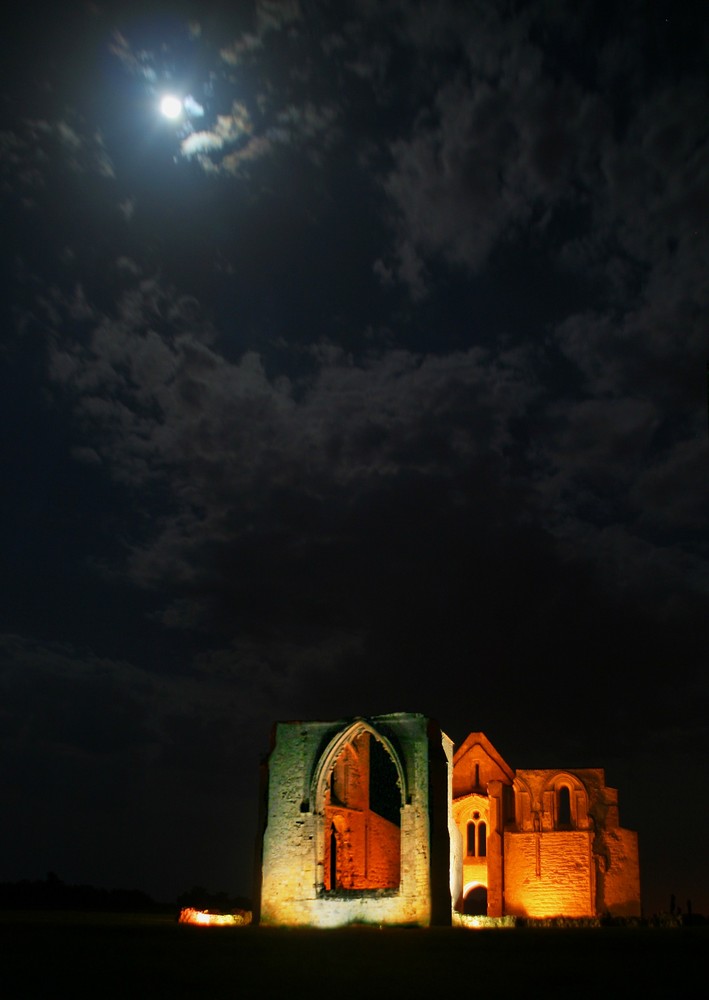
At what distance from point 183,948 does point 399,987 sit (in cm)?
670

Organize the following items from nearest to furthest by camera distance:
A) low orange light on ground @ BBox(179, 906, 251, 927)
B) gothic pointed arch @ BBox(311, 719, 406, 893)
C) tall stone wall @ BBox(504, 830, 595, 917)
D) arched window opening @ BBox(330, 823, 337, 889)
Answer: low orange light on ground @ BBox(179, 906, 251, 927) → gothic pointed arch @ BBox(311, 719, 406, 893) → arched window opening @ BBox(330, 823, 337, 889) → tall stone wall @ BBox(504, 830, 595, 917)

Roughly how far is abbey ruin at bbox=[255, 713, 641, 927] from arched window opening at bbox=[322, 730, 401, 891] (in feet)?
0.16

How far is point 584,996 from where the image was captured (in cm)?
1302

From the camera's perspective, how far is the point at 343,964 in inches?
643

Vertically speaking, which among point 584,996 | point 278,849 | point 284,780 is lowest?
point 584,996

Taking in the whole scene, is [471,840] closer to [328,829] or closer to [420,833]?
[328,829]

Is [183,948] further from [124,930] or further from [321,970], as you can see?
[124,930]

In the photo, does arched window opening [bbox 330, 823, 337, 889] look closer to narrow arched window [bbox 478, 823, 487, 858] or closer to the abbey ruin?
the abbey ruin

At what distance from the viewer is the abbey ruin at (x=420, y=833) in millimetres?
28891

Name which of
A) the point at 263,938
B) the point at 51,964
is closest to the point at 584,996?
the point at 51,964

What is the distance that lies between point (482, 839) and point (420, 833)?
16.0m

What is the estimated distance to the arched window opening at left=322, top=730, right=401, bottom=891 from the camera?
3366 centimetres

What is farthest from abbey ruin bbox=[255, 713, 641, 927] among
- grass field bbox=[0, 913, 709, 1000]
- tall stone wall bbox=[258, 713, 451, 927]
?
grass field bbox=[0, 913, 709, 1000]

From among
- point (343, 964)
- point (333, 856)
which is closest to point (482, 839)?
point (333, 856)
